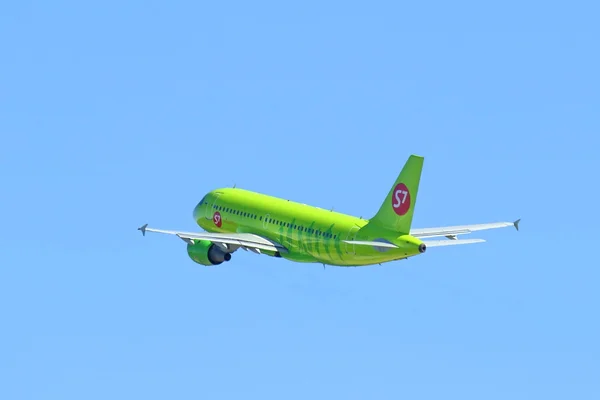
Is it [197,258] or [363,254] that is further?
[197,258]

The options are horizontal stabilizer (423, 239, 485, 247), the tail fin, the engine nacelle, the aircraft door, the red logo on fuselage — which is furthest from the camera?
the engine nacelle

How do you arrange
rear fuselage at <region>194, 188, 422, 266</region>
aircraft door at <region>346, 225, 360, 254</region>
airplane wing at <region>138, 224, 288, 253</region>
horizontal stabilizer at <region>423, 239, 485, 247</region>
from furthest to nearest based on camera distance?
1. airplane wing at <region>138, 224, 288, 253</region>
2. aircraft door at <region>346, 225, 360, 254</region>
3. rear fuselage at <region>194, 188, 422, 266</region>
4. horizontal stabilizer at <region>423, 239, 485, 247</region>

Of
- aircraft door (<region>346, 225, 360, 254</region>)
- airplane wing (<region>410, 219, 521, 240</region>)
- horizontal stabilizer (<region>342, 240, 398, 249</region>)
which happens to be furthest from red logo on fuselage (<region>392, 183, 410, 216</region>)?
airplane wing (<region>410, 219, 521, 240</region>)

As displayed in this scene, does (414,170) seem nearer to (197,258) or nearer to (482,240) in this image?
(482,240)

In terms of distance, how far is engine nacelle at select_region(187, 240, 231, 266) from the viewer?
192 metres

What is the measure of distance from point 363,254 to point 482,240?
29.8 feet

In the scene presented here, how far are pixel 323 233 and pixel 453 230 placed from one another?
1124cm

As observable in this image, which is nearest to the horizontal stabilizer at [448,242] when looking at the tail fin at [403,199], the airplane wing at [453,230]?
the tail fin at [403,199]

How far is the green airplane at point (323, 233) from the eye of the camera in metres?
177

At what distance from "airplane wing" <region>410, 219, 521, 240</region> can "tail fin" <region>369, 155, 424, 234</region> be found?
8.83 metres

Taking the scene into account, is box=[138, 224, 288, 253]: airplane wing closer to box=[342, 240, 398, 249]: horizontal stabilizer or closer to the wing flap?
box=[342, 240, 398, 249]: horizontal stabilizer

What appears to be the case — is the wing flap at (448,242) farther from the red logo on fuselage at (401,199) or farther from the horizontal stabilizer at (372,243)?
the red logo on fuselage at (401,199)

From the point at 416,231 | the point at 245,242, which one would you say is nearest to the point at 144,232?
the point at 245,242

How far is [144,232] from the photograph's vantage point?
7264 inches
